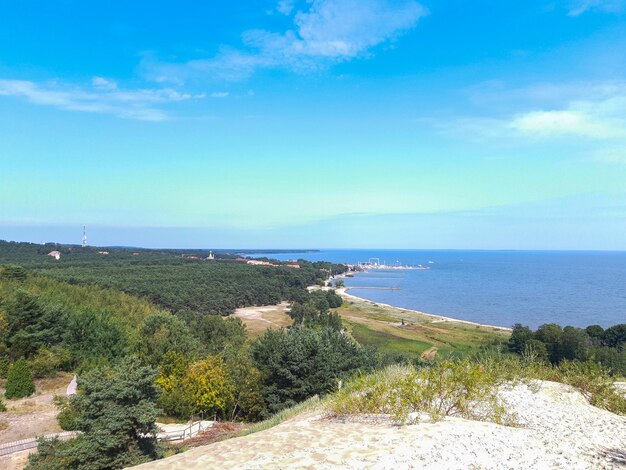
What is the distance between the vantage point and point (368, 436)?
690 centimetres

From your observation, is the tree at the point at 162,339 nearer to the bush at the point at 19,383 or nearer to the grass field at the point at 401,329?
the bush at the point at 19,383

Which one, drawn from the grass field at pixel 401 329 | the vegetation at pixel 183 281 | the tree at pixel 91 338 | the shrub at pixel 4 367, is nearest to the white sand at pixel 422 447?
the shrub at pixel 4 367

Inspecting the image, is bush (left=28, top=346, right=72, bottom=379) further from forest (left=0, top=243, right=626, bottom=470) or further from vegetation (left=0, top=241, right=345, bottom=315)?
vegetation (left=0, top=241, right=345, bottom=315)

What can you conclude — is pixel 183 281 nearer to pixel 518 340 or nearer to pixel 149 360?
pixel 149 360

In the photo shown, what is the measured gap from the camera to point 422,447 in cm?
635

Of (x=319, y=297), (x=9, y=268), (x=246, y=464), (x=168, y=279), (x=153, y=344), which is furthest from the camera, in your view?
(x=319, y=297)

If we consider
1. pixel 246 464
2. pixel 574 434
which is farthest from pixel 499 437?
pixel 246 464

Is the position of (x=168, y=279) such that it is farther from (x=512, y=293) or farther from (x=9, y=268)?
(x=512, y=293)

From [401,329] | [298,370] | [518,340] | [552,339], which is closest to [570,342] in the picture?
[552,339]

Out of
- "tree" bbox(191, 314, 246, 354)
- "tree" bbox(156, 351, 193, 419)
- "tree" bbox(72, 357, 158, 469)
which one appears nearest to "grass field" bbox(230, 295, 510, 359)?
"tree" bbox(191, 314, 246, 354)

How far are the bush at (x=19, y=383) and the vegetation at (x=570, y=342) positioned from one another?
132 feet

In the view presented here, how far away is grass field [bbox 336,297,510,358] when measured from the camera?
154ft

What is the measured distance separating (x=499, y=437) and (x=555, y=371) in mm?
6220

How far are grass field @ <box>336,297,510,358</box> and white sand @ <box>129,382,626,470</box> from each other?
35.6 m
